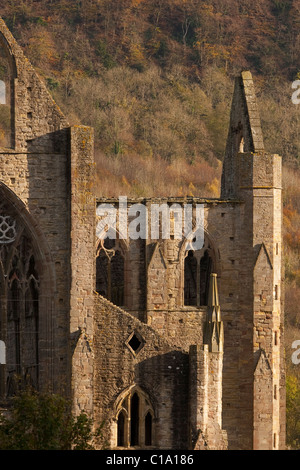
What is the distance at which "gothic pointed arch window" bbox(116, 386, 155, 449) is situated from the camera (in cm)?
3069

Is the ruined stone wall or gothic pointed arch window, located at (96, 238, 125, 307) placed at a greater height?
gothic pointed arch window, located at (96, 238, 125, 307)

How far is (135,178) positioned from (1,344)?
1795 inches

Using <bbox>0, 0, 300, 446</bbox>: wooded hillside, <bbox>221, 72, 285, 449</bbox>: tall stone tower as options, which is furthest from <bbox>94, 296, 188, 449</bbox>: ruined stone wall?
<bbox>0, 0, 300, 446</bbox>: wooded hillside

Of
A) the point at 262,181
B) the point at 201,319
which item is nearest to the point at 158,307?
the point at 201,319

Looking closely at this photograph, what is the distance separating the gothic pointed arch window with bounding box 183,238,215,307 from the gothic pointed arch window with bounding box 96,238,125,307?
1.88 metres

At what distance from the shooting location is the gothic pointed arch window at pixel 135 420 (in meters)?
30.7

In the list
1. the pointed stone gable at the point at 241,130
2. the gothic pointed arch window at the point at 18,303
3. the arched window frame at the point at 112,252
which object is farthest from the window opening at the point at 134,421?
the pointed stone gable at the point at 241,130

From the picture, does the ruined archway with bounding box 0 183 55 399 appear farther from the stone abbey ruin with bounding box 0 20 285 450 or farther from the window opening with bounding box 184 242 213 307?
the window opening with bounding box 184 242 213 307

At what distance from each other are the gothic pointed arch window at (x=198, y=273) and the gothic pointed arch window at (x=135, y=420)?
6197mm

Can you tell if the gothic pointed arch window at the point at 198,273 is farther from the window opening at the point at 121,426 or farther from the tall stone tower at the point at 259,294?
the window opening at the point at 121,426

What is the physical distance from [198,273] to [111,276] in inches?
108

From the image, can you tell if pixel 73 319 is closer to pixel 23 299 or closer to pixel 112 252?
pixel 23 299

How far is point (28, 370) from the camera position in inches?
1238

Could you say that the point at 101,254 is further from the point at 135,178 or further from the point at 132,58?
the point at 132,58
